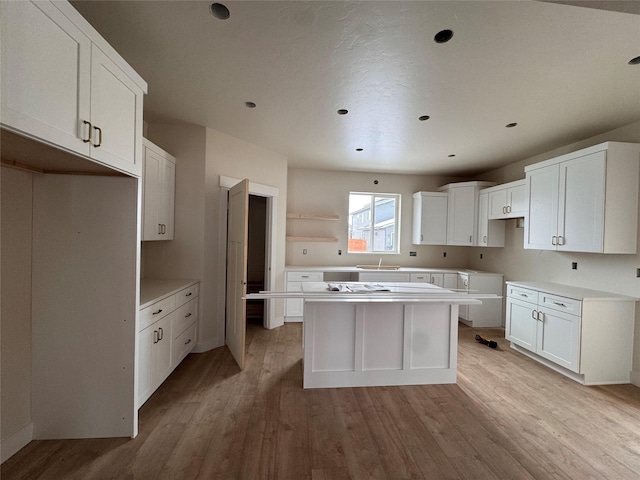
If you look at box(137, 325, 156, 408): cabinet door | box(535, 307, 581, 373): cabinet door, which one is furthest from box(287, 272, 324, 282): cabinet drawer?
box(535, 307, 581, 373): cabinet door

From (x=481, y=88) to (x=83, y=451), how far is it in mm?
4023

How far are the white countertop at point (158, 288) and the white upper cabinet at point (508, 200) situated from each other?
180 inches

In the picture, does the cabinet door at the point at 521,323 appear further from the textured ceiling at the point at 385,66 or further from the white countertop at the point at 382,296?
the textured ceiling at the point at 385,66

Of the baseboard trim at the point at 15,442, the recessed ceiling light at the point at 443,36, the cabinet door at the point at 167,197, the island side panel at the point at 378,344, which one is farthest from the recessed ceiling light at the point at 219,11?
the baseboard trim at the point at 15,442

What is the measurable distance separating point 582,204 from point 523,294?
124 cm

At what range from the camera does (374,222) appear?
5445mm

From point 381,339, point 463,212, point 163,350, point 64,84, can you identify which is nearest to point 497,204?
point 463,212

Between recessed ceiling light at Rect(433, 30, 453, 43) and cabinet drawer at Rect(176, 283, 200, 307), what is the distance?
311cm

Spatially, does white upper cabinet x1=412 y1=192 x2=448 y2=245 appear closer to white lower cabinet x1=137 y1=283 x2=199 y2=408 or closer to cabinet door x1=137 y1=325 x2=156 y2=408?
white lower cabinet x1=137 y1=283 x2=199 y2=408

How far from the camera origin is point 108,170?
1734 mm

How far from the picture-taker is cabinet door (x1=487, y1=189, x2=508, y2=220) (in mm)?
4250

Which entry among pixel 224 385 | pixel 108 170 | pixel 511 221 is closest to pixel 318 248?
pixel 224 385

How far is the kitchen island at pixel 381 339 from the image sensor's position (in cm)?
259

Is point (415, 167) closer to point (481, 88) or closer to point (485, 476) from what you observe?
point (481, 88)
